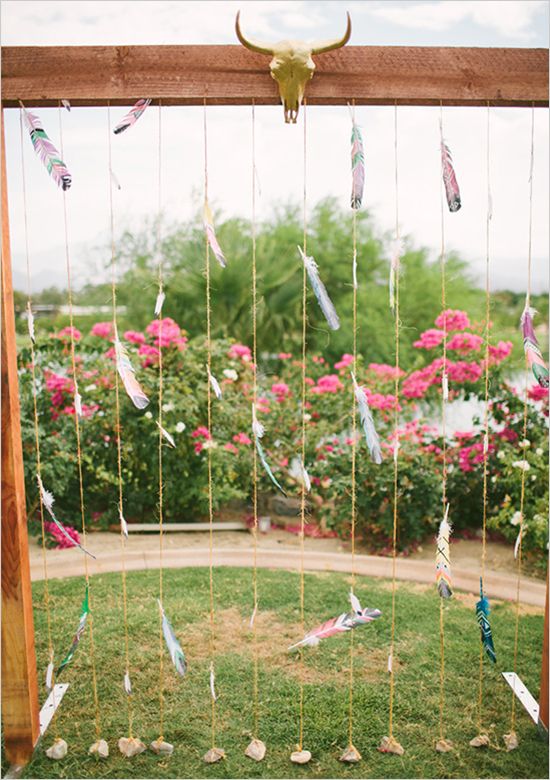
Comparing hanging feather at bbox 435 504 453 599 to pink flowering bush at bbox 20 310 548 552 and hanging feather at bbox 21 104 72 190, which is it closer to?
hanging feather at bbox 21 104 72 190

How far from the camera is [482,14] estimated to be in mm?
4246

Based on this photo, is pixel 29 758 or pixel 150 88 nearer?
pixel 150 88

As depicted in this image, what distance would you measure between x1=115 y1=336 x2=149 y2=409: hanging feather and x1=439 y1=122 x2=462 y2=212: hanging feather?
33.7 inches

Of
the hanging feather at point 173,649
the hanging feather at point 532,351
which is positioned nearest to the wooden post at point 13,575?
the hanging feather at point 173,649

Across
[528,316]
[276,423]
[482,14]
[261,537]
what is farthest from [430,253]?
[528,316]

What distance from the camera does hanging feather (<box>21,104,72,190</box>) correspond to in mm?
Answer: 1717

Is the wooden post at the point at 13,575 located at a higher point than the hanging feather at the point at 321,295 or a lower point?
lower

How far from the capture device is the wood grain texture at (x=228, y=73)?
169 centimetres

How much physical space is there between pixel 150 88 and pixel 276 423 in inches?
100

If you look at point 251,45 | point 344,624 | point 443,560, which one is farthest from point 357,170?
point 344,624

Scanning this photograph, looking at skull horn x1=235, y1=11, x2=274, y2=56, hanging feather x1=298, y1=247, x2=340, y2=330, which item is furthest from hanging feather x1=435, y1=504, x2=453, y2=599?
skull horn x1=235, y1=11, x2=274, y2=56

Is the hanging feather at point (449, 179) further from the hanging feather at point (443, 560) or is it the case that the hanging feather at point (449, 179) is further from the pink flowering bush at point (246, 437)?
the pink flowering bush at point (246, 437)

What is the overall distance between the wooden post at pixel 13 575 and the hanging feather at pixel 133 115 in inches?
10.6

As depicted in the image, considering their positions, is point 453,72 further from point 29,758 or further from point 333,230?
point 333,230
